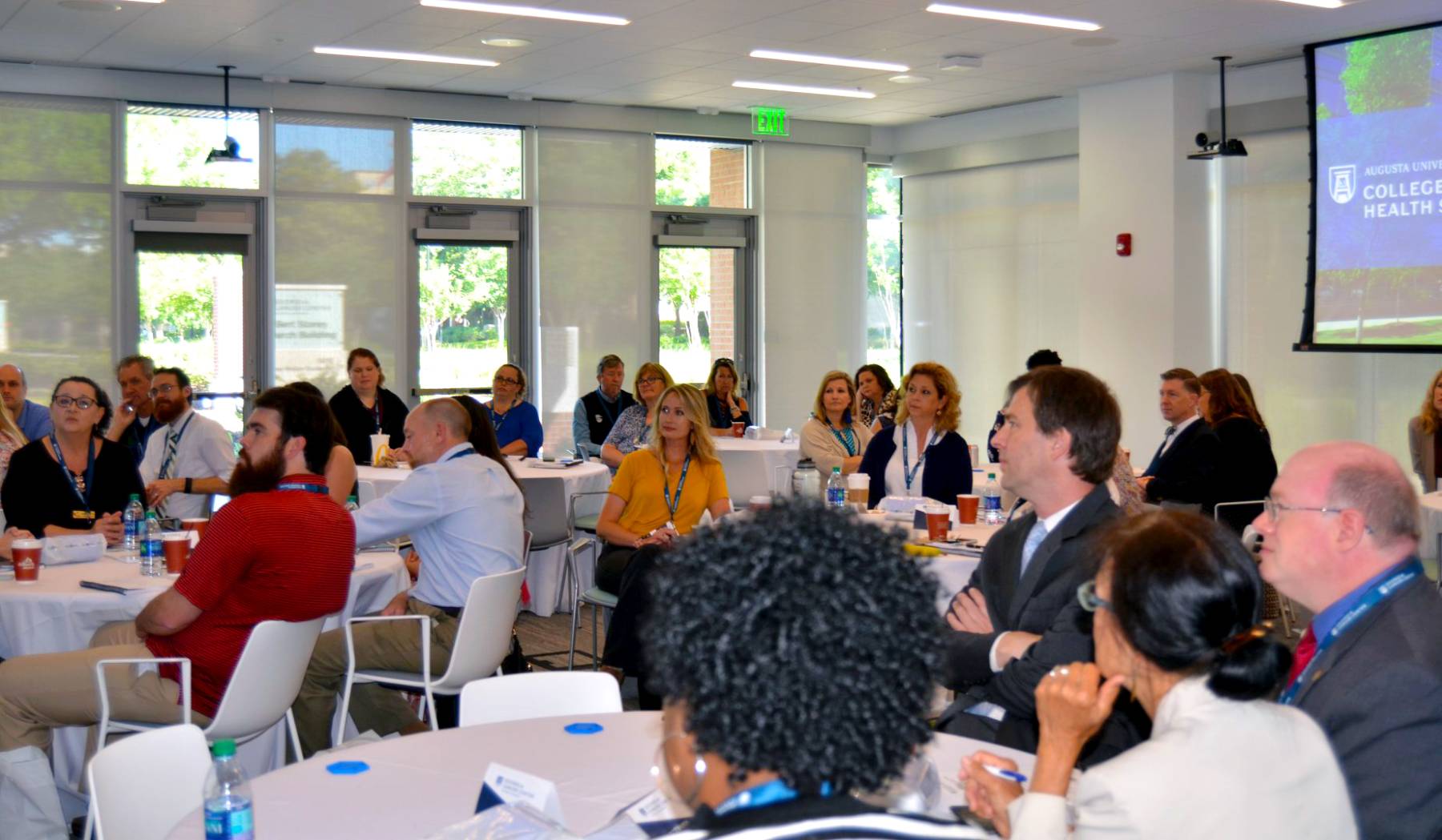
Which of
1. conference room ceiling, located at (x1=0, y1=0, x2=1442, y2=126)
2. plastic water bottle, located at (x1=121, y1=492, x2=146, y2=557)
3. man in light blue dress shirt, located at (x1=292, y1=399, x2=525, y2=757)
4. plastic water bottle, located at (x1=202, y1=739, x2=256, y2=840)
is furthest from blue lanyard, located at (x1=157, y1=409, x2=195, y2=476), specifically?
plastic water bottle, located at (x1=202, y1=739, x2=256, y2=840)

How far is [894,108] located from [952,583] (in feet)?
28.1

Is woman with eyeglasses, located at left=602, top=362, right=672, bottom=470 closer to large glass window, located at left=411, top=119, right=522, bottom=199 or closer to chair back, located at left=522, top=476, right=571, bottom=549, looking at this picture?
chair back, located at left=522, top=476, right=571, bottom=549

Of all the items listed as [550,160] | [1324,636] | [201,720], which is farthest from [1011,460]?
[550,160]

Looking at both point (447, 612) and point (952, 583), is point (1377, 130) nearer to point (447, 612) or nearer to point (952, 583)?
point (952, 583)

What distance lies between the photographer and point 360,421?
950 cm

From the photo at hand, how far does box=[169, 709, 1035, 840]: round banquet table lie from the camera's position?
8.04 ft

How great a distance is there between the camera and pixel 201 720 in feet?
13.5

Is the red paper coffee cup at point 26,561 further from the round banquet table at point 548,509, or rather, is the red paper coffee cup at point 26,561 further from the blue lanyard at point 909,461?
the blue lanyard at point 909,461

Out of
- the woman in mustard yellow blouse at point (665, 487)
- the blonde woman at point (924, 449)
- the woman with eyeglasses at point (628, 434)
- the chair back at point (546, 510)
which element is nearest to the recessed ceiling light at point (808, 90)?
the woman with eyeglasses at point (628, 434)

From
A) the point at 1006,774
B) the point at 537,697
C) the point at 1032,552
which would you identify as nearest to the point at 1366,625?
the point at 1006,774

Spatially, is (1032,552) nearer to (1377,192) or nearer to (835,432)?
(835,432)

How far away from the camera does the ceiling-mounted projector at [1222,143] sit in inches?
397

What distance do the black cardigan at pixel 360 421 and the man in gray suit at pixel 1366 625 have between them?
7.60m

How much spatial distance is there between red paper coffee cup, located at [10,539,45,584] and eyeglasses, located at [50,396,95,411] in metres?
1.01
